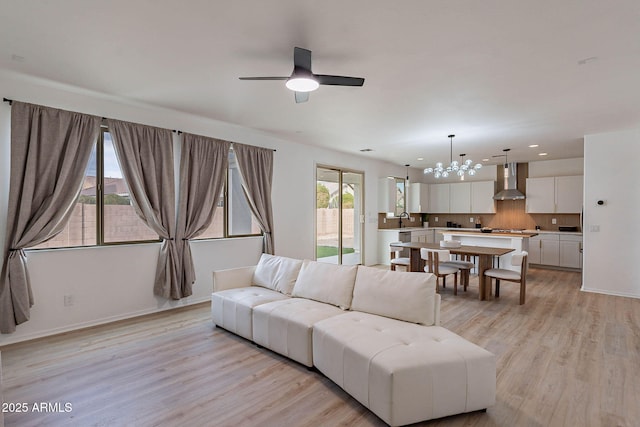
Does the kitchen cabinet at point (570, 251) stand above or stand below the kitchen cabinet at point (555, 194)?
below

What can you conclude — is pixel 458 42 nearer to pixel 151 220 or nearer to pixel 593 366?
pixel 593 366

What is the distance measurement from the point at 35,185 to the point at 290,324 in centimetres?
308

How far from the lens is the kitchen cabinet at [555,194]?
7.79 m

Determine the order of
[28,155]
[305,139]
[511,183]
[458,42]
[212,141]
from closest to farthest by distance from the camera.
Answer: [458,42] → [28,155] → [212,141] → [305,139] → [511,183]

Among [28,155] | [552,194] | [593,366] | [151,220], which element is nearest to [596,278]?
[552,194]

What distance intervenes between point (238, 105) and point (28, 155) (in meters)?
2.29

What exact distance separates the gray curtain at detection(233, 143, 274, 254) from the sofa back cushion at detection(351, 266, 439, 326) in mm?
2828

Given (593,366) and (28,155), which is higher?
(28,155)

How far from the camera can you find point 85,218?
12.9 ft

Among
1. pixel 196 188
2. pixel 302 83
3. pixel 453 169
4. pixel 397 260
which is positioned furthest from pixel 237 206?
pixel 453 169

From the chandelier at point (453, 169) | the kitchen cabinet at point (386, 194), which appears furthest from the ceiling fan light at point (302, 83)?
the kitchen cabinet at point (386, 194)

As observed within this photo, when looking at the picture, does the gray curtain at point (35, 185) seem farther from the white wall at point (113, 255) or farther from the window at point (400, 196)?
the window at point (400, 196)

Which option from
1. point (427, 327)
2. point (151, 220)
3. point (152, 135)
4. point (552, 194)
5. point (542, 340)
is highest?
point (152, 135)

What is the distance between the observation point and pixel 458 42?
8.61ft
